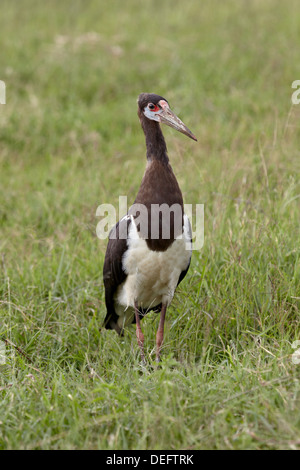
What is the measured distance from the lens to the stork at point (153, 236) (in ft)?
11.8

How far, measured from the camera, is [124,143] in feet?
23.4

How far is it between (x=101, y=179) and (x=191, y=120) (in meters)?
1.70

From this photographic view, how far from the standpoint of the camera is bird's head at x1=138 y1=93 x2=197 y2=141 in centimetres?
367

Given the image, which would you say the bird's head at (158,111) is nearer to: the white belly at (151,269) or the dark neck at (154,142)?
the dark neck at (154,142)

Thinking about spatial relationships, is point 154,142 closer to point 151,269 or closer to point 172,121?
point 172,121

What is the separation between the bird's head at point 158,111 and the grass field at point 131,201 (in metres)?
0.95

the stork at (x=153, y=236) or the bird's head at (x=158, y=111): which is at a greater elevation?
the bird's head at (x=158, y=111)

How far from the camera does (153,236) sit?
3.61m

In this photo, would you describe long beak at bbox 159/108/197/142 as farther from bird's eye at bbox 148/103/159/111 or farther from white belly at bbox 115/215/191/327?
white belly at bbox 115/215/191/327

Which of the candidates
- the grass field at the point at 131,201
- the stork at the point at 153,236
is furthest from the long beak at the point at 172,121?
the grass field at the point at 131,201

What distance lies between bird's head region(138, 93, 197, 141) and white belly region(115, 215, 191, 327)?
525 millimetres

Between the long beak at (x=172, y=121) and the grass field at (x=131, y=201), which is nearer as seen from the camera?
the grass field at (x=131, y=201)

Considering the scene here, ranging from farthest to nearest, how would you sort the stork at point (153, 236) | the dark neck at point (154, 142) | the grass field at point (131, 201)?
the dark neck at point (154, 142), the stork at point (153, 236), the grass field at point (131, 201)

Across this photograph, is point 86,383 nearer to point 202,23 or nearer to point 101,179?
point 101,179
